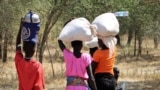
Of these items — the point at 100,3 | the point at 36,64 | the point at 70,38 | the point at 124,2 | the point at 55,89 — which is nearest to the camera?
the point at 36,64

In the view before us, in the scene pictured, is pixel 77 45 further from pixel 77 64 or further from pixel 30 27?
pixel 30 27

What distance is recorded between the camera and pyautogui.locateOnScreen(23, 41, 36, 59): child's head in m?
4.23

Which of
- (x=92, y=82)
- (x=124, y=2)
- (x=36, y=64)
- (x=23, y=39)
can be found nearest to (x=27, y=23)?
(x=23, y=39)

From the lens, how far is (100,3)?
18.0 metres

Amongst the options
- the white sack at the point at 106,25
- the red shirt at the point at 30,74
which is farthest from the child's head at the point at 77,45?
the red shirt at the point at 30,74

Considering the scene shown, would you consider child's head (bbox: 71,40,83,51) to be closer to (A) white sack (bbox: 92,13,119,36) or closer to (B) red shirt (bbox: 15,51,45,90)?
(A) white sack (bbox: 92,13,119,36)

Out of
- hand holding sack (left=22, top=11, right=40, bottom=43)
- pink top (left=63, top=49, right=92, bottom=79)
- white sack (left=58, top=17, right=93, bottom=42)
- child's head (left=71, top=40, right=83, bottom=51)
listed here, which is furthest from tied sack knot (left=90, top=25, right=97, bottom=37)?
hand holding sack (left=22, top=11, right=40, bottom=43)

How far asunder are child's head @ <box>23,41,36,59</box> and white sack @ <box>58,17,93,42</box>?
2.59ft

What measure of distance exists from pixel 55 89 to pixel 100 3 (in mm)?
4330

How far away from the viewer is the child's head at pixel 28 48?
4.23 meters

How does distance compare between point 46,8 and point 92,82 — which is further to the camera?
point 46,8

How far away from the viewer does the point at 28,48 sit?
4.23 m

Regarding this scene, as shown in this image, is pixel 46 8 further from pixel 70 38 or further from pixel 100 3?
pixel 70 38

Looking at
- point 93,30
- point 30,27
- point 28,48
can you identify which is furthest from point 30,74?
point 93,30
